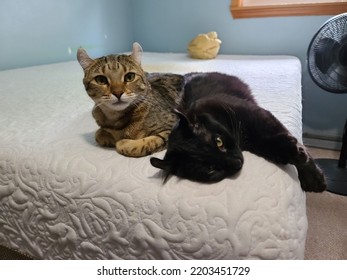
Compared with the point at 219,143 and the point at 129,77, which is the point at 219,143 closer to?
the point at 219,143

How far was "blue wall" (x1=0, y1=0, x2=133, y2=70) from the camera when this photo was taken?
5.90 feet

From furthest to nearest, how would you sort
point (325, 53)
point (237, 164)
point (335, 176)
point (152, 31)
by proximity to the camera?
1. point (152, 31)
2. point (335, 176)
3. point (325, 53)
4. point (237, 164)

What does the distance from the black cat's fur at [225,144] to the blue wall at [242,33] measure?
5.46ft

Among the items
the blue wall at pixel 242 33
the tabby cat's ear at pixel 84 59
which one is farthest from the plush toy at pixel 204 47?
the tabby cat's ear at pixel 84 59

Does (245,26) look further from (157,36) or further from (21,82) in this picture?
(21,82)

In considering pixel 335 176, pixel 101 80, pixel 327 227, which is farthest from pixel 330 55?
pixel 101 80

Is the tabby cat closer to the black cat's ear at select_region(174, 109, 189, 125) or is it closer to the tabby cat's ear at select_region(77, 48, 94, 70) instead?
the tabby cat's ear at select_region(77, 48, 94, 70)

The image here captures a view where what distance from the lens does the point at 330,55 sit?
1.33m

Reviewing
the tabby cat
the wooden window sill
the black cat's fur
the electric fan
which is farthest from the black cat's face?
the wooden window sill

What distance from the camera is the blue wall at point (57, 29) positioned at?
1798 millimetres

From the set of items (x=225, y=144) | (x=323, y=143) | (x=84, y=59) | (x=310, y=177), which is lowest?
→ (x=323, y=143)

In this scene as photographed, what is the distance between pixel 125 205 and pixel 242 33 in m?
2.09

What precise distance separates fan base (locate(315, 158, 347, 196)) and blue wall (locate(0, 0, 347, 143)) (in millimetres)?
476
